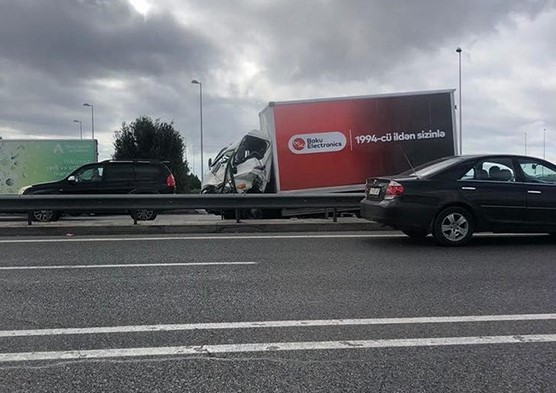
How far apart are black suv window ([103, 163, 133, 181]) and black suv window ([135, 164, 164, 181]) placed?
0.21 metres

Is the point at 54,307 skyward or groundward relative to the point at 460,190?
groundward

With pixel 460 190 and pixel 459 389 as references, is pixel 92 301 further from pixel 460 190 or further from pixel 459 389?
pixel 460 190

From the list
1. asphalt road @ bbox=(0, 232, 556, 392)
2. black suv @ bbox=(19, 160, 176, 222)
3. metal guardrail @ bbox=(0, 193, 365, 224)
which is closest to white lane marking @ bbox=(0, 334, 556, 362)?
asphalt road @ bbox=(0, 232, 556, 392)

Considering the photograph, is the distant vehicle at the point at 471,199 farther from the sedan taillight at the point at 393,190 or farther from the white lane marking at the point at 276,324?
the white lane marking at the point at 276,324

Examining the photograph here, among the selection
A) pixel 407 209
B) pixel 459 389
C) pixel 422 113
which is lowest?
pixel 459 389

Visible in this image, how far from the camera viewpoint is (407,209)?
8438mm

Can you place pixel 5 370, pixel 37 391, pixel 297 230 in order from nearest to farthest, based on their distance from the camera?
pixel 37 391
pixel 5 370
pixel 297 230

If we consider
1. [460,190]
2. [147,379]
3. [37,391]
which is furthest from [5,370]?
[460,190]

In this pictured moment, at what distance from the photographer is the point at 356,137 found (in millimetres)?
12961

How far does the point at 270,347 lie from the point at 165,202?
25.0 feet

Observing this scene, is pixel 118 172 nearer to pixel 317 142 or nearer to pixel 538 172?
pixel 317 142

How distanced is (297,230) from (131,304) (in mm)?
5956

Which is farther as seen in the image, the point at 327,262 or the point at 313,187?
the point at 313,187

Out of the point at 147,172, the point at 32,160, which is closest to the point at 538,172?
the point at 147,172
